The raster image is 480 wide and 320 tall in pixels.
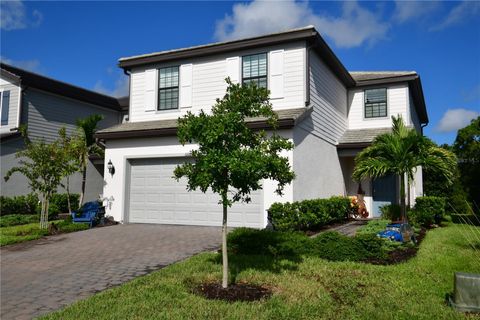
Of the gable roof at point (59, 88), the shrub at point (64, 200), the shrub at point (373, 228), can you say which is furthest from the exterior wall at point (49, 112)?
the shrub at point (373, 228)

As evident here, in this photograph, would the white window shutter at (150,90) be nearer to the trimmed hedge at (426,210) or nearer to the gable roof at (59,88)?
the gable roof at (59,88)

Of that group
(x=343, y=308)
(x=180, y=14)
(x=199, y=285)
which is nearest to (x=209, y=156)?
(x=199, y=285)

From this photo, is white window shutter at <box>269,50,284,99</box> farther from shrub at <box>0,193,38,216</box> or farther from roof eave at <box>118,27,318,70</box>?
shrub at <box>0,193,38,216</box>

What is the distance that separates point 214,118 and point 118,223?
10015 mm

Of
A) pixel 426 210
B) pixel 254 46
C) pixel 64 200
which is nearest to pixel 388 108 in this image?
pixel 426 210

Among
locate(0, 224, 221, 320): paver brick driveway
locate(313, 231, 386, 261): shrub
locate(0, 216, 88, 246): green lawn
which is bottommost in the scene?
locate(0, 224, 221, 320): paver brick driveway

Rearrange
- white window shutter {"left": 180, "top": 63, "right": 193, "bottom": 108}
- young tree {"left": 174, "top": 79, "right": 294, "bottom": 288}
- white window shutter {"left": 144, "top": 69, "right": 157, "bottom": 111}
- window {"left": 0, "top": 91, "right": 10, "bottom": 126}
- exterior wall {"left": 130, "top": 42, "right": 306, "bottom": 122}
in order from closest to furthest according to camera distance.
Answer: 1. young tree {"left": 174, "top": 79, "right": 294, "bottom": 288}
2. exterior wall {"left": 130, "top": 42, "right": 306, "bottom": 122}
3. white window shutter {"left": 180, "top": 63, "right": 193, "bottom": 108}
4. white window shutter {"left": 144, "top": 69, "right": 157, "bottom": 111}
5. window {"left": 0, "top": 91, "right": 10, "bottom": 126}

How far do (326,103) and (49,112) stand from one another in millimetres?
14419

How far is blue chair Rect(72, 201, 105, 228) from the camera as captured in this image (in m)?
13.3

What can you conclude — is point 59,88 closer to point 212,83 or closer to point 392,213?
point 212,83

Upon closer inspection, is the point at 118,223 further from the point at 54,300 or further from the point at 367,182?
the point at 367,182

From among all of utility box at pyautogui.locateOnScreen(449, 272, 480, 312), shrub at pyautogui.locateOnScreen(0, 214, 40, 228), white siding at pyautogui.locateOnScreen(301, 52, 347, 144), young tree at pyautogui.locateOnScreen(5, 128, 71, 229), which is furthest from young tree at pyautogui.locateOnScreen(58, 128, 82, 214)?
utility box at pyautogui.locateOnScreen(449, 272, 480, 312)

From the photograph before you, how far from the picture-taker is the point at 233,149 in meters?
5.68

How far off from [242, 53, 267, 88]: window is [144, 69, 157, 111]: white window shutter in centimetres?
394
